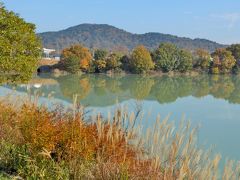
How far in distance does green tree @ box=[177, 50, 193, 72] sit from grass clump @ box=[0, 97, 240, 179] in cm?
5713

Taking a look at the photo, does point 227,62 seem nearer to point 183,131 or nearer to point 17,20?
point 17,20

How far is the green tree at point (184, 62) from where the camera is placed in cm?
6181

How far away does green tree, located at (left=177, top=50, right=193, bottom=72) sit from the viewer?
61812 millimetres

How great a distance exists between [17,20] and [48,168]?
9.07 m

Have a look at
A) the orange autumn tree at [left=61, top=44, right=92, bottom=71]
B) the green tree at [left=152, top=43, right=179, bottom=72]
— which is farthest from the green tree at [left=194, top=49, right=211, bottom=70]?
the orange autumn tree at [left=61, top=44, right=92, bottom=71]

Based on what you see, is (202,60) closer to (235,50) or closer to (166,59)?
(166,59)

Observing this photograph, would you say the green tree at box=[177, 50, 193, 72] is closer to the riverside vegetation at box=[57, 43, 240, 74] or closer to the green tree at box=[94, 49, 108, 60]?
the riverside vegetation at box=[57, 43, 240, 74]

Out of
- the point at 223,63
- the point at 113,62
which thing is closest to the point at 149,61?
the point at 113,62

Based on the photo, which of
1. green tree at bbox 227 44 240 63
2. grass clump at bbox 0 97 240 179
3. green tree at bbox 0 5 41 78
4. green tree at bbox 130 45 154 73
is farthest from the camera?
green tree at bbox 227 44 240 63

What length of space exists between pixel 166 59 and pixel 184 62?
3.19 m

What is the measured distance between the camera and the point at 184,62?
203 feet

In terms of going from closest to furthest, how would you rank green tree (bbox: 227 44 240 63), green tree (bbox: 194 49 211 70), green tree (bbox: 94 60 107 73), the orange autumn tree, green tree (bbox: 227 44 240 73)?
the orange autumn tree < green tree (bbox: 94 60 107 73) < green tree (bbox: 194 49 211 70) < green tree (bbox: 227 44 240 73) < green tree (bbox: 227 44 240 63)

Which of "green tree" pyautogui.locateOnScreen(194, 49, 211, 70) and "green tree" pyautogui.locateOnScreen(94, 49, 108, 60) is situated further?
"green tree" pyautogui.locateOnScreen(194, 49, 211, 70)

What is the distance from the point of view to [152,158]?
12.7 ft
